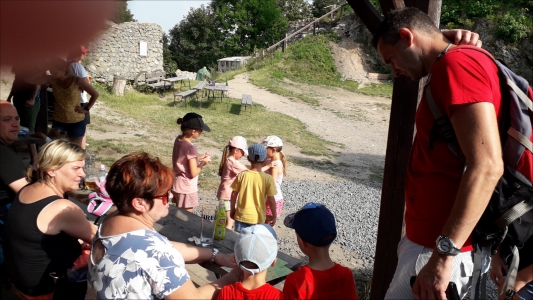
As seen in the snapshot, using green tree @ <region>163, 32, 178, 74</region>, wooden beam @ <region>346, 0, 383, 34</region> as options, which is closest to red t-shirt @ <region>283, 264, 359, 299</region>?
wooden beam @ <region>346, 0, 383, 34</region>

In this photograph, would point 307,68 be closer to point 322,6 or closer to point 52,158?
point 322,6

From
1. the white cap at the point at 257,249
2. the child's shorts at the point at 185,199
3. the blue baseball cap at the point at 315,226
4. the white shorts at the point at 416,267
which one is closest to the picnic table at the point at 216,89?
the child's shorts at the point at 185,199

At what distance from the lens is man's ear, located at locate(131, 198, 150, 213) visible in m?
2.01

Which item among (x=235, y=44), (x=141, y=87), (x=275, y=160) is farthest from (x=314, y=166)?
(x=235, y=44)

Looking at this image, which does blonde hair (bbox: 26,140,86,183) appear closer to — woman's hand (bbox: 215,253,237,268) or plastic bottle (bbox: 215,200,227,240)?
plastic bottle (bbox: 215,200,227,240)

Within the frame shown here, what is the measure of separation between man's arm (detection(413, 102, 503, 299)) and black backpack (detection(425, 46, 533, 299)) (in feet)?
0.31

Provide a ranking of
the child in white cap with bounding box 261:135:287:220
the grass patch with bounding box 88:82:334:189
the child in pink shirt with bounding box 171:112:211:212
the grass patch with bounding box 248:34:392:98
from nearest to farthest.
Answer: the child in pink shirt with bounding box 171:112:211:212
the child in white cap with bounding box 261:135:287:220
the grass patch with bounding box 88:82:334:189
the grass patch with bounding box 248:34:392:98

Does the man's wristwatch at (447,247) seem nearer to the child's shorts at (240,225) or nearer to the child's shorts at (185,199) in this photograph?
the child's shorts at (240,225)

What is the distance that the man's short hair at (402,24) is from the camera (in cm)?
177

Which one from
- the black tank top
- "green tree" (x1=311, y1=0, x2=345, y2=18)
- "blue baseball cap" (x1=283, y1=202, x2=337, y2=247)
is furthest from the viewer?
"green tree" (x1=311, y1=0, x2=345, y2=18)

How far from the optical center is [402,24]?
178 cm

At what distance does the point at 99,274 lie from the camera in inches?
75.7

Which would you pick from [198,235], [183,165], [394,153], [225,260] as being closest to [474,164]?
[394,153]

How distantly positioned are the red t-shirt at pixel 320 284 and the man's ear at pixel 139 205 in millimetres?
740
